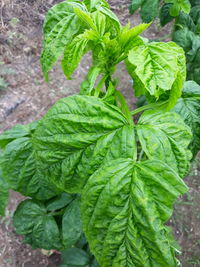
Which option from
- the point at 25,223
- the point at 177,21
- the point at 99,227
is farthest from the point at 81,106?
the point at 177,21

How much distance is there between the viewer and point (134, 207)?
902 mm

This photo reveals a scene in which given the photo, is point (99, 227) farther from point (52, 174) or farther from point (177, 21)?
point (177, 21)

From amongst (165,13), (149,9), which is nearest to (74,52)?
(149,9)

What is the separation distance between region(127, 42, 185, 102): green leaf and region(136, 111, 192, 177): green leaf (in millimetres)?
121

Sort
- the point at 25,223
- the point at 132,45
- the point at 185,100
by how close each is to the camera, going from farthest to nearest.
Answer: the point at 25,223 → the point at 185,100 → the point at 132,45

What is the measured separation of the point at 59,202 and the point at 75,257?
489mm

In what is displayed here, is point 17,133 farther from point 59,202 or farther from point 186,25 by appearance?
point 186,25

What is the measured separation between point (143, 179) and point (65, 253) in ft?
4.42

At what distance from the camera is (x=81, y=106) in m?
0.99

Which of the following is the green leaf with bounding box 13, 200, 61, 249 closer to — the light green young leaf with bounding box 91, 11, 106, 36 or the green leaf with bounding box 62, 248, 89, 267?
the green leaf with bounding box 62, 248, 89, 267

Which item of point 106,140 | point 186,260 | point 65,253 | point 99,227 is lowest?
point 186,260

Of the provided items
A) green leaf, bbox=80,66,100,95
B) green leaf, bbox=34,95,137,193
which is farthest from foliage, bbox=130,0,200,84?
green leaf, bbox=34,95,137,193

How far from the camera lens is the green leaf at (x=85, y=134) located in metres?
0.99

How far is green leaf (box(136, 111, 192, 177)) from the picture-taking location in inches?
38.4
